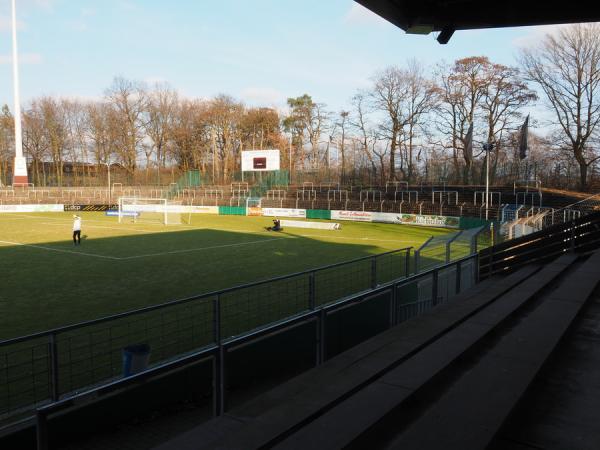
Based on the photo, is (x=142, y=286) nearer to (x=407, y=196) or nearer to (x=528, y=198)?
(x=528, y=198)

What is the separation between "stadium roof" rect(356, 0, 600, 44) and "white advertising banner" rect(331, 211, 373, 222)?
115ft

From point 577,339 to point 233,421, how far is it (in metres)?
4.21

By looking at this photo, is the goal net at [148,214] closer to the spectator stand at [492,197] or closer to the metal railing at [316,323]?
the spectator stand at [492,197]

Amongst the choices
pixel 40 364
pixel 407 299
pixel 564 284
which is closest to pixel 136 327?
pixel 40 364

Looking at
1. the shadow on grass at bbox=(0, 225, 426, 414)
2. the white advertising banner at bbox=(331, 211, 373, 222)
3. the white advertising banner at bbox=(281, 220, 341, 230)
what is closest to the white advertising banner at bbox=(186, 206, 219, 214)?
the white advertising banner at bbox=(331, 211, 373, 222)

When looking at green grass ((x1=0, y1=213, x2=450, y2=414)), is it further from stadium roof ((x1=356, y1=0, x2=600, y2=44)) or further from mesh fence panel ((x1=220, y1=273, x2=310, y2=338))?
stadium roof ((x1=356, y1=0, x2=600, y2=44))

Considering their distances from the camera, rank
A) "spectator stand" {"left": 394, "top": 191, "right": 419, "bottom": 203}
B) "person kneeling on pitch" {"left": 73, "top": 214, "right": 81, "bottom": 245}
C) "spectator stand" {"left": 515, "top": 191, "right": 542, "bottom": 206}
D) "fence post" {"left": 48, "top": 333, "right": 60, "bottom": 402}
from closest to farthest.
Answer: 1. "fence post" {"left": 48, "top": 333, "right": 60, "bottom": 402}
2. "person kneeling on pitch" {"left": 73, "top": 214, "right": 81, "bottom": 245}
3. "spectator stand" {"left": 515, "top": 191, "right": 542, "bottom": 206}
4. "spectator stand" {"left": 394, "top": 191, "right": 419, "bottom": 203}

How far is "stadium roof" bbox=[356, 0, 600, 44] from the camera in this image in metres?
6.96

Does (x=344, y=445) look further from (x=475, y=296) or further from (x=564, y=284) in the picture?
(x=564, y=284)

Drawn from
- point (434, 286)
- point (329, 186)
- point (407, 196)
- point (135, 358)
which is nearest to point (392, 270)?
point (434, 286)

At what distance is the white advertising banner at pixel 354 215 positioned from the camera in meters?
42.7

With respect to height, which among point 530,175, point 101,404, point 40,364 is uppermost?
point 530,175

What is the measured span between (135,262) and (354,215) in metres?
28.0

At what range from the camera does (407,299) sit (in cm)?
916
